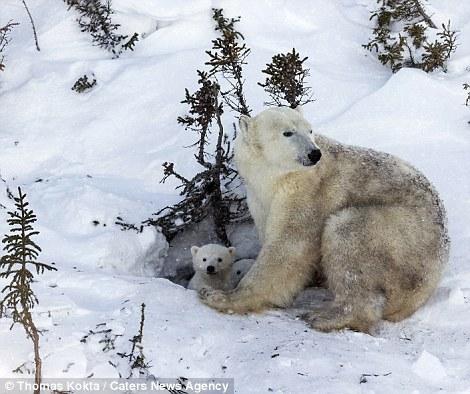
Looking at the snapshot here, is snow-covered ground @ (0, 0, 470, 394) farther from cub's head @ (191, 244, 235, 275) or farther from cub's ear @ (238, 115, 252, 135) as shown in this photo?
cub's ear @ (238, 115, 252, 135)

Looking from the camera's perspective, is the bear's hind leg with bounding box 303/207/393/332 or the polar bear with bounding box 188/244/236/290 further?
the polar bear with bounding box 188/244/236/290

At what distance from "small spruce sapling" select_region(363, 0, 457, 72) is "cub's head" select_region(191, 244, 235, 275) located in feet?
12.4

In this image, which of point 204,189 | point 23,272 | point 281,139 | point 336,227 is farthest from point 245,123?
point 23,272

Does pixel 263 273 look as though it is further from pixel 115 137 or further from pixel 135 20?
pixel 135 20

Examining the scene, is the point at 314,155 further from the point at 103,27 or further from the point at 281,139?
the point at 103,27

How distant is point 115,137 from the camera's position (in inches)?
302

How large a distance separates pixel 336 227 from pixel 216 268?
137 cm

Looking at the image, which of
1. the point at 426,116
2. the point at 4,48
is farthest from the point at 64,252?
the point at 4,48

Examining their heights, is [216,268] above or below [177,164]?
below

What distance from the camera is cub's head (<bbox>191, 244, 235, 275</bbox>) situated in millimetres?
5910

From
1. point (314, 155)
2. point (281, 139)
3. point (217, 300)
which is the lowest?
point (217, 300)

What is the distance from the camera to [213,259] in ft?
19.5

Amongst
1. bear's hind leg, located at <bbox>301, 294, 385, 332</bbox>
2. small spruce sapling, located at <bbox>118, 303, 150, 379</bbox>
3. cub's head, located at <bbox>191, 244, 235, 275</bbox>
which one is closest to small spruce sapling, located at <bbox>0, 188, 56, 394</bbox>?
small spruce sapling, located at <bbox>118, 303, 150, 379</bbox>

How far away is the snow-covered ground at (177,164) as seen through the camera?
392cm
